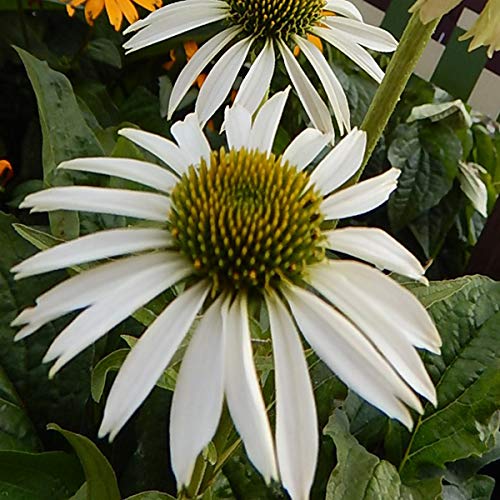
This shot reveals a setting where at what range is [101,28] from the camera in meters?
0.94

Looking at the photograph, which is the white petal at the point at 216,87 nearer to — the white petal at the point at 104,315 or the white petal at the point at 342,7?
the white petal at the point at 342,7

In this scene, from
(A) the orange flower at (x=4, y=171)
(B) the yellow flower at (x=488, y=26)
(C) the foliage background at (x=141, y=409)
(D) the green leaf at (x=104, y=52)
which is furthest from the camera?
(D) the green leaf at (x=104, y=52)

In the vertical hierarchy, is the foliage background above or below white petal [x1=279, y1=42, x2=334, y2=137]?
below

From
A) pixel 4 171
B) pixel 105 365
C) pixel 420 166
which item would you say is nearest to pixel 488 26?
pixel 105 365

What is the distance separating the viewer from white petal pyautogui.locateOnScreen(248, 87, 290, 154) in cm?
44

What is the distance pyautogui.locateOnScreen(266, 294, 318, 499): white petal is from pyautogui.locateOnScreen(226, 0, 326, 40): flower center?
0.28 meters

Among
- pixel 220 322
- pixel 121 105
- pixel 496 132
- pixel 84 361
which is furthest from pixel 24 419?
pixel 496 132

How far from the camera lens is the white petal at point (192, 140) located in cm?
43

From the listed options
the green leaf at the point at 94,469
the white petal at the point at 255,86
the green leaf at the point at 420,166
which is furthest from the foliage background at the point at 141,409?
the green leaf at the point at 420,166

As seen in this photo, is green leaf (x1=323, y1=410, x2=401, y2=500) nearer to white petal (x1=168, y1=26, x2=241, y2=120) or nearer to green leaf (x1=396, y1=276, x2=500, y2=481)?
green leaf (x1=396, y1=276, x2=500, y2=481)

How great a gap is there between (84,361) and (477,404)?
0.92 feet

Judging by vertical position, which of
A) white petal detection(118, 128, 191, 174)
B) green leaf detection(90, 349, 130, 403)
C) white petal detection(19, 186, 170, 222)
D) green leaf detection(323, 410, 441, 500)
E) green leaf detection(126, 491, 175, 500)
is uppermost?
white petal detection(118, 128, 191, 174)

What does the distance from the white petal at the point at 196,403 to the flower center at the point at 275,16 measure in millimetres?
300

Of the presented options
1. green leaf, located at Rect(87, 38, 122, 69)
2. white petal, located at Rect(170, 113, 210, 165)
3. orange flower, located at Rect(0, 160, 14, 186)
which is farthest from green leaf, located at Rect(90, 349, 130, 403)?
green leaf, located at Rect(87, 38, 122, 69)
